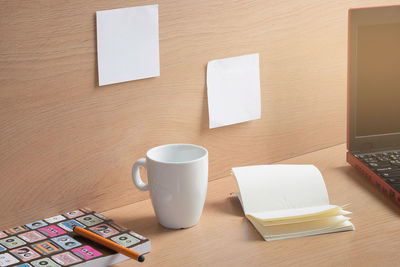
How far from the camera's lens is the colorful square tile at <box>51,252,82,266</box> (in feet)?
2.21

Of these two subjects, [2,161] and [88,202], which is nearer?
[2,161]

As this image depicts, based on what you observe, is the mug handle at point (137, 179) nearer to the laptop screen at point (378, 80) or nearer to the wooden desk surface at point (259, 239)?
the wooden desk surface at point (259, 239)

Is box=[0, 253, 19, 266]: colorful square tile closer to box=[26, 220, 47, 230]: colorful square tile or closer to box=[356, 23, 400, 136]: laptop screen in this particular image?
box=[26, 220, 47, 230]: colorful square tile

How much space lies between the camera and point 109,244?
705mm

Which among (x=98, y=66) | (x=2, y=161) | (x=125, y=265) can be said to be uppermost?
(x=98, y=66)

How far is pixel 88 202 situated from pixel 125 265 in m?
0.18

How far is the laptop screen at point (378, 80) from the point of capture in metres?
0.97

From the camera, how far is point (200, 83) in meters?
0.93

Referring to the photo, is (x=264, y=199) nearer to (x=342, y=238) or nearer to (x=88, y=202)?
(x=342, y=238)

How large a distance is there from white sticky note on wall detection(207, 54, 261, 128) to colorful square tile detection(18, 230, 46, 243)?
35 centimetres

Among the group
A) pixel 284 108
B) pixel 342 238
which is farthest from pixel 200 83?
pixel 342 238

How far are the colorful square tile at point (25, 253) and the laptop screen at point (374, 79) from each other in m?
0.60

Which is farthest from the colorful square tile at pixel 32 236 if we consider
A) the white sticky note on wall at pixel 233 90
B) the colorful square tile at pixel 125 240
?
the white sticky note on wall at pixel 233 90

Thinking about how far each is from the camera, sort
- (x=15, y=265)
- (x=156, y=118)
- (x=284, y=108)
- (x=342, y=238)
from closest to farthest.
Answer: (x=15, y=265) → (x=342, y=238) → (x=156, y=118) → (x=284, y=108)
